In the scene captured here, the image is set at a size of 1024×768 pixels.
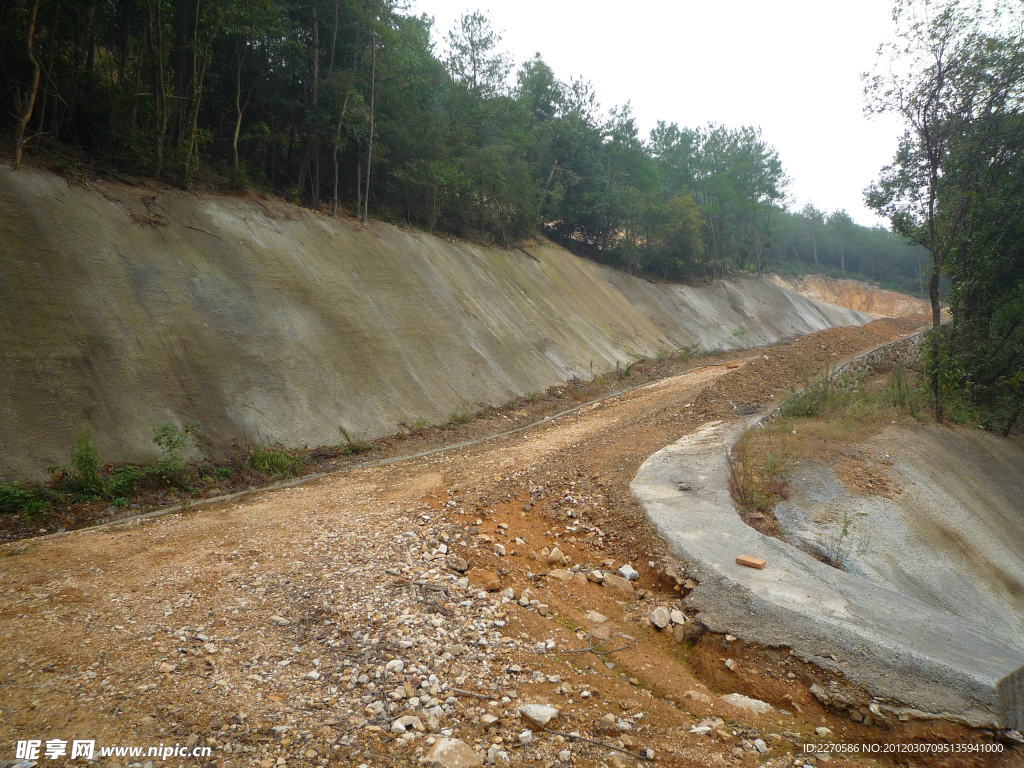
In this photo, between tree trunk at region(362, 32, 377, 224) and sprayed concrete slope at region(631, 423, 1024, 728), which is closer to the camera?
sprayed concrete slope at region(631, 423, 1024, 728)

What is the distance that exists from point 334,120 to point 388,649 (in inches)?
673

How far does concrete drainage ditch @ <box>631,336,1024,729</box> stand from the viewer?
11.2 feet

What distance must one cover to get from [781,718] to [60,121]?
Answer: 16.0m

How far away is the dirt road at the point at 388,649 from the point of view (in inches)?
115

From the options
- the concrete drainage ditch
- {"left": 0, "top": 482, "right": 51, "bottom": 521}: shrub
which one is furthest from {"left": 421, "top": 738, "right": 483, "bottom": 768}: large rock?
{"left": 0, "top": 482, "right": 51, "bottom": 521}: shrub

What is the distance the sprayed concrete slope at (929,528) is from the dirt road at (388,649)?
266 centimetres

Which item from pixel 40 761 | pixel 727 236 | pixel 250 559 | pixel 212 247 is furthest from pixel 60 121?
pixel 727 236

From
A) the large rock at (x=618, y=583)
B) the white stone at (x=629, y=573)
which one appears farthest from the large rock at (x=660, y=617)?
the white stone at (x=629, y=573)

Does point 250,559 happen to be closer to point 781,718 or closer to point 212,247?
point 781,718

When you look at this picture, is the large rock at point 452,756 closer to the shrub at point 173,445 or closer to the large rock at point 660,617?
the large rock at point 660,617

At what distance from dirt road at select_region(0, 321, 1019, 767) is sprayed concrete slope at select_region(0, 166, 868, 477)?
3144mm

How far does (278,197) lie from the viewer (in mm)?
15836

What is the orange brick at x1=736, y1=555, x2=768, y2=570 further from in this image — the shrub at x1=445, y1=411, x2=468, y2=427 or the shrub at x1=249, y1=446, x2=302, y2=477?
the shrub at x1=445, y1=411, x2=468, y2=427

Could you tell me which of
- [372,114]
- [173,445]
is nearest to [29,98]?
[173,445]
